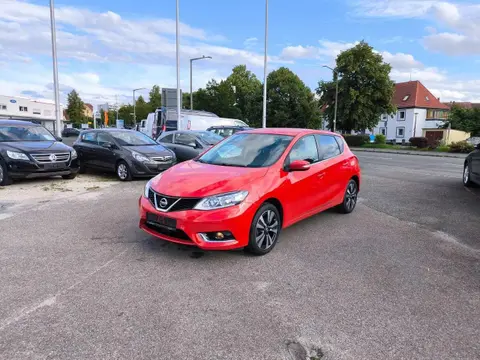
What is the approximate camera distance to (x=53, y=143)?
9.90 m

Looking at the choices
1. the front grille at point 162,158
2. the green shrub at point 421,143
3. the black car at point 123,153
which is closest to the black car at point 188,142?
the black car at point 123,153

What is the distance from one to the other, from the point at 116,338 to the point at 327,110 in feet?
153

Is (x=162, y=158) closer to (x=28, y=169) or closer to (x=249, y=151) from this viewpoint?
(x=28, y=169)

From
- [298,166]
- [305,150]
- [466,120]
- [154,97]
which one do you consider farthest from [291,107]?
[154,97]

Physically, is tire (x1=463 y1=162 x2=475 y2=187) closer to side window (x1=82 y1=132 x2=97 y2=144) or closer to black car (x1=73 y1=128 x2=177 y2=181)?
black car (x1=73 y1=128 x2=177 y2=181)

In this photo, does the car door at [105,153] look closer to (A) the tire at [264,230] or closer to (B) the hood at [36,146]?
(B) the hood at [36,146]

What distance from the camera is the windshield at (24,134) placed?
31.2 ft

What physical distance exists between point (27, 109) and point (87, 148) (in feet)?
263

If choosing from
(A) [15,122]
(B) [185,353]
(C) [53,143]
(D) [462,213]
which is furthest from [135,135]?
(B) [185,353]

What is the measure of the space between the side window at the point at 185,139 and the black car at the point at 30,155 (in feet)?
13.0

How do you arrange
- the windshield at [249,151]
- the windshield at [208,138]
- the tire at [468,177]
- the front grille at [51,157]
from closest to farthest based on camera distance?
the windshield at [249,151], the front grille at [51,157], the tire at [468,177], the windshield at [208,138]

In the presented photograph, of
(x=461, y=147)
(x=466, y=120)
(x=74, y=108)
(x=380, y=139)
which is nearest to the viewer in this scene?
(x=461, y=147)

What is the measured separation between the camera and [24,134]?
9.91m

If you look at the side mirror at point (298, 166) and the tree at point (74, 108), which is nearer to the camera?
the side mirror at point (298, 166)
